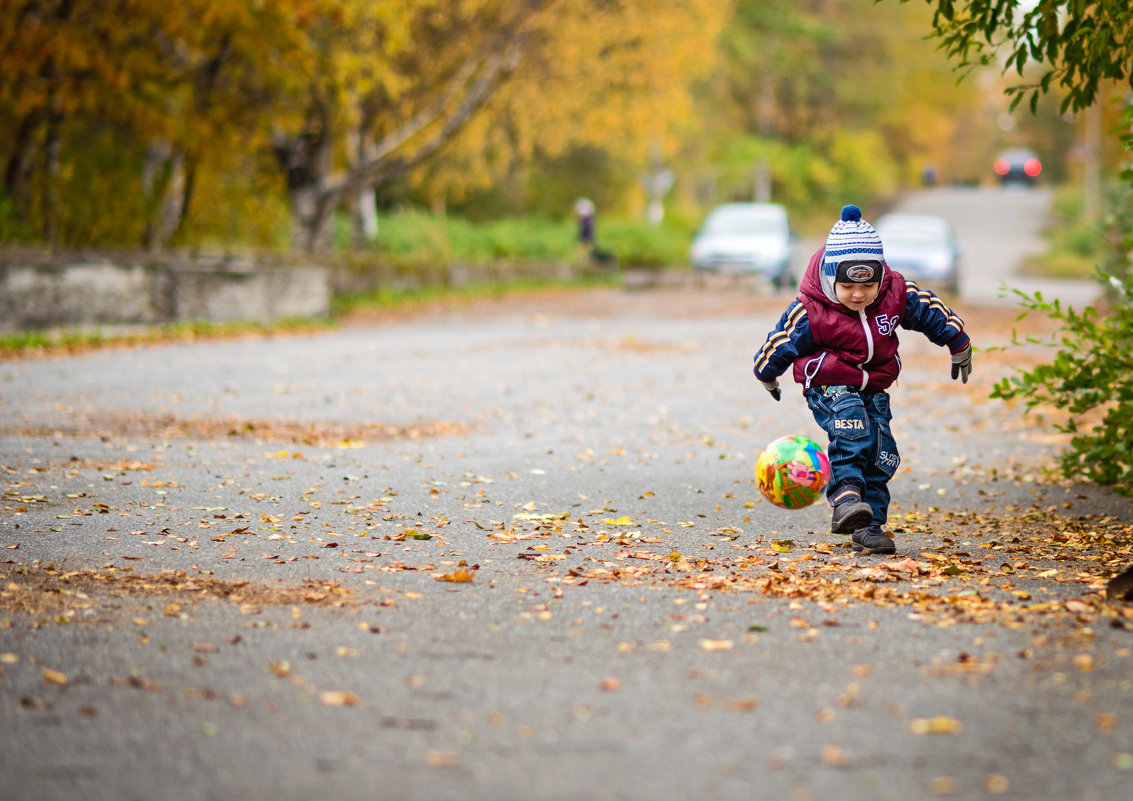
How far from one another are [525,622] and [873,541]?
2102 mm

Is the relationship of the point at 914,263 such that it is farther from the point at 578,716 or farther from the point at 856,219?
the point at 578,716

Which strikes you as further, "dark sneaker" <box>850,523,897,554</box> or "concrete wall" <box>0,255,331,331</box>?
"concrete wall" <box>0,255,331,331</box>

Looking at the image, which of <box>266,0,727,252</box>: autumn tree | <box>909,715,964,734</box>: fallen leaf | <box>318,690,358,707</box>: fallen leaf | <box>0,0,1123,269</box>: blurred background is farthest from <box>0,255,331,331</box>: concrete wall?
<box>909,715,964,734</box>: fallen leaf

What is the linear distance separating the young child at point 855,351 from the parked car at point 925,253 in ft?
75.4

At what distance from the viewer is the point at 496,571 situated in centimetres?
598

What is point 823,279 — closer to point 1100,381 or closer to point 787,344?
point 787,344

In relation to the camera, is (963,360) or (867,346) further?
(963,360)

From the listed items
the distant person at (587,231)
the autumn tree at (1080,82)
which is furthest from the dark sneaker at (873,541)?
the distant person at (587,231)

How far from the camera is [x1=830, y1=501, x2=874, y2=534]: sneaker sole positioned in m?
6.38

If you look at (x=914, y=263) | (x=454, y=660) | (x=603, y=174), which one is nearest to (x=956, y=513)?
(x=454, y=660)

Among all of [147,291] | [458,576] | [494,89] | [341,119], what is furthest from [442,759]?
[494,89]

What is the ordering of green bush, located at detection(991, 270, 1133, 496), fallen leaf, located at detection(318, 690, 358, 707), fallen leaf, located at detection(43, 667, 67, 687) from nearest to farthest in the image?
1. fallen leaf, located at detection(318, 690, 358, 707)
2. fallen leaf, located at detection(43, 667, 67, 687)
3. green bush, located at detection(991, 270, 1133, 496)

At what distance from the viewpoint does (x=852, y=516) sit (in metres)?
6.38

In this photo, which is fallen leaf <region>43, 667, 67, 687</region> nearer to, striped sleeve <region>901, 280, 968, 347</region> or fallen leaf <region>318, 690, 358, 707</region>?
fallen leaf <region>318, 690, 358, 707</region>
